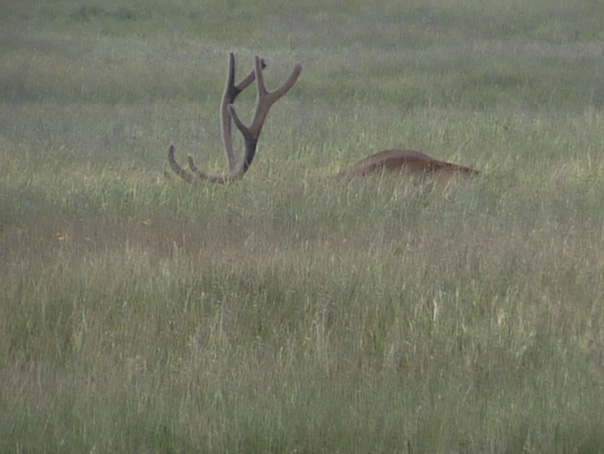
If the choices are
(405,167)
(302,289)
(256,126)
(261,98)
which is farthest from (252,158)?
(302,289)

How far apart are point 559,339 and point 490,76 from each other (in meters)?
12.5

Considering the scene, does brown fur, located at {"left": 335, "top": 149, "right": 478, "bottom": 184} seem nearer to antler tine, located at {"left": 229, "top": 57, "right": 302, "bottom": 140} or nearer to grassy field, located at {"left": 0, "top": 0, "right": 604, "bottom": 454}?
grassy field, located at {"left": 0, "top": 0, "right": 604, "bottom": 454}

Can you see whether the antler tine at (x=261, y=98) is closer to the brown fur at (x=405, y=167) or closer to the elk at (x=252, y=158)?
the elk at (x=252, y=158)

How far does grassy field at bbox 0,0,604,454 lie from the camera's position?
13.4 feet

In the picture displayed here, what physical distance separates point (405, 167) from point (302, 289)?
8.98ft

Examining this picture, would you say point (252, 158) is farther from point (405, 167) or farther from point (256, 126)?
point (405, 167)

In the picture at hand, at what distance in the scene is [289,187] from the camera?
8.06 meters

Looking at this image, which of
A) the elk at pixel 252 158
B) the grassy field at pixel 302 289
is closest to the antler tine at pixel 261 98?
the elk at pixel 252 158

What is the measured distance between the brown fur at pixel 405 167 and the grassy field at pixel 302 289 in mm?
189

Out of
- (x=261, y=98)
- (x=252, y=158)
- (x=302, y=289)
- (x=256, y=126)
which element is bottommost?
(x=302, y=289)

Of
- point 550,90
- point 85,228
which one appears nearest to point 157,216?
point 85,228

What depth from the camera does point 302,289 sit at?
5648mm

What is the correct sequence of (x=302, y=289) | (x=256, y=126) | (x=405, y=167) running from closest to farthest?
(x=302, y=289), (x=256, y=126), (x=405, y=167)

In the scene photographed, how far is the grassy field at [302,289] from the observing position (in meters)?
4.09
